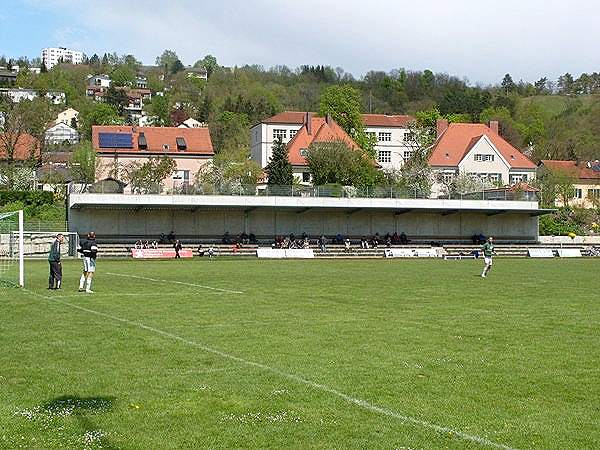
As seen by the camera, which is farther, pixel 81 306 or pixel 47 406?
pixel 81 306

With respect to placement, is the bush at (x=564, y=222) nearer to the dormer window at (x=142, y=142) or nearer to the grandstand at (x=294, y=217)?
the grandstand at (x=294, y=217)

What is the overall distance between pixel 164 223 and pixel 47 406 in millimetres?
56207

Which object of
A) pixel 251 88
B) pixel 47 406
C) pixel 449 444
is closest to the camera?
pixel 449 444

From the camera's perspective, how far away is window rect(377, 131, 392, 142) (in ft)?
389

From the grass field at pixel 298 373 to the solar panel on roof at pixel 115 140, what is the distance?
66.9m

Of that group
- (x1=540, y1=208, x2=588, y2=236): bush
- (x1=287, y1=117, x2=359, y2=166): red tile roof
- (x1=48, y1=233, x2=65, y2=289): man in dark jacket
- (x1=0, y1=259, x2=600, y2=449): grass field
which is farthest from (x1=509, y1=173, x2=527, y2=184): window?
(x1=48, y1=233, x2=65, y2=289): man in dark jacket

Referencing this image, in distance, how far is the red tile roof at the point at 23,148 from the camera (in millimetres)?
84750

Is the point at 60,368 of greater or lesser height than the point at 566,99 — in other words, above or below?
below

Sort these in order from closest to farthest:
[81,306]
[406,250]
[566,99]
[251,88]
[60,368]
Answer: [60,368]
[81,306]
[406,250]
[251,88]
[566,99]

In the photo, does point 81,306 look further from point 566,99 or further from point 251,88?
point 566,99

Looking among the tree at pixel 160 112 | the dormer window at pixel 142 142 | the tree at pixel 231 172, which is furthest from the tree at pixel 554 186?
the tree at pixel 160 112

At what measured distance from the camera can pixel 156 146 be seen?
297ft

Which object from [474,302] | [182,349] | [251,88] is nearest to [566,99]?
[251,88]

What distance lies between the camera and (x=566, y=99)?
169 metres
